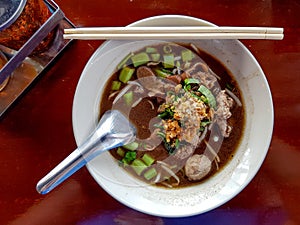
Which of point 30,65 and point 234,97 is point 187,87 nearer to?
point 234,97

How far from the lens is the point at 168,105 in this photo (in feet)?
5.54

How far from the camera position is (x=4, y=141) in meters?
1.76

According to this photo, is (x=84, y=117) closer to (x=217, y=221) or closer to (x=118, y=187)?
(x=118, y=187)

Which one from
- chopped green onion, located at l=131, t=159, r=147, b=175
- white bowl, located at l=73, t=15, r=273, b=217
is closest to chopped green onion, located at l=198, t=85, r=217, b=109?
white bowl, located at l=73, t=15, r=273, b=217

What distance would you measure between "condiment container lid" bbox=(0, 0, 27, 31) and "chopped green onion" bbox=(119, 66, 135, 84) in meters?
0.41

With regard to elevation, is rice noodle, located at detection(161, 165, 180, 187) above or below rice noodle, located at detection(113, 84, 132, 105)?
below

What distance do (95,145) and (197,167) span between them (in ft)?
1.20

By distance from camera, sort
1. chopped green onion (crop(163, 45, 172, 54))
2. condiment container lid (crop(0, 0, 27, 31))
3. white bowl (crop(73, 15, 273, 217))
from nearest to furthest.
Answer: condiment container lid (crop(0, 0, 27, 31)) < white bowl (crop(73, 15, 273, 217)) < chopped green onion (crop(163, 45, 172, 54))

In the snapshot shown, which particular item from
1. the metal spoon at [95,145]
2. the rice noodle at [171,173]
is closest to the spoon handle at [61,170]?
the metal spoon at [95,145]

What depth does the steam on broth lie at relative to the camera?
1.70m

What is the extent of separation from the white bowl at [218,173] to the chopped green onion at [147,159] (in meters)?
0.07

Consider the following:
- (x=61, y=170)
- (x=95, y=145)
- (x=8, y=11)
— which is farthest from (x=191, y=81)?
(x=8, y=11)

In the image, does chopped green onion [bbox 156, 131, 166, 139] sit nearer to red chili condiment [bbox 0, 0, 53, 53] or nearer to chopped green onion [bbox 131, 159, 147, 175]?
chopped green onion [bbox 131, 159, 147, 175]

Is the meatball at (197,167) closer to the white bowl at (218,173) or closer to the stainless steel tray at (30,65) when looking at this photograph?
the white bowl at (218,173)
